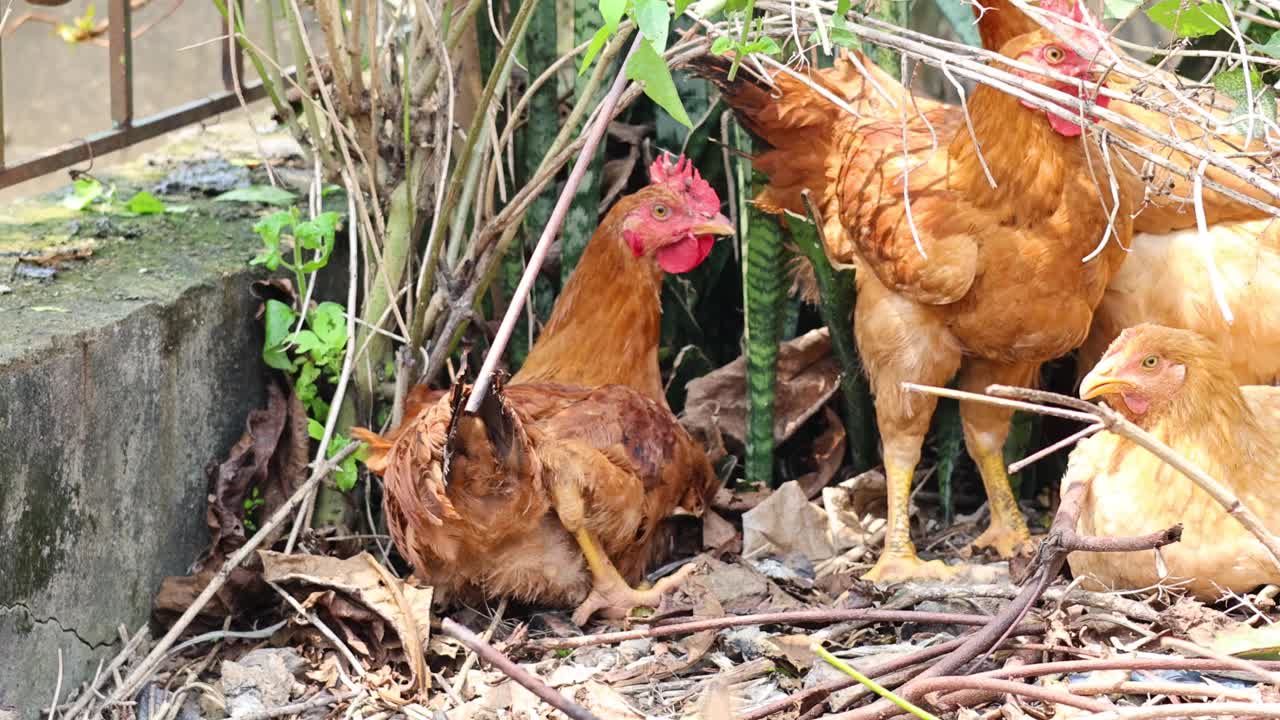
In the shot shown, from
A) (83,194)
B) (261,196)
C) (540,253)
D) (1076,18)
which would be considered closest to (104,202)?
(83,194)

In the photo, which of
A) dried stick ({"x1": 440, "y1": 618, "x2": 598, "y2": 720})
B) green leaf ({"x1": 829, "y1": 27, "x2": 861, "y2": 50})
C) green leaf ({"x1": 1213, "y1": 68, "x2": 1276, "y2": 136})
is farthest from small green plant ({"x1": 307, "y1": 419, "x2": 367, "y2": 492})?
green leaf ({"x1": 1213, "y1": 68, "x2": 1276, "y2": 136})

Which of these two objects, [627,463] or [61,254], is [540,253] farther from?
Answer: [61,254]

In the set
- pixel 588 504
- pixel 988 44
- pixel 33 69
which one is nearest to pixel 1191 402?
pixel 988 44

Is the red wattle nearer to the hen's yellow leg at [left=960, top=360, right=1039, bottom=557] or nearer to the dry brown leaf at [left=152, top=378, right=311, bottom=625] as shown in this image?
the hen's yellow leg at [left=960, top=360, right=1039, bottom=557]

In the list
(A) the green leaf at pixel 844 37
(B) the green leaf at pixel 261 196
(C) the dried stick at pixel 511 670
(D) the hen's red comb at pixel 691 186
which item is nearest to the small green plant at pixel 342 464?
(B) the green leaf at pixel 261 196

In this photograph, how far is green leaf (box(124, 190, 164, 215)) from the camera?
353 cm

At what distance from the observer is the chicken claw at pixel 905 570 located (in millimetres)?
3186

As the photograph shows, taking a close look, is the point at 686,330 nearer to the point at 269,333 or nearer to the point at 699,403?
the point at 699,403

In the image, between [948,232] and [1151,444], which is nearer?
[1151,444]

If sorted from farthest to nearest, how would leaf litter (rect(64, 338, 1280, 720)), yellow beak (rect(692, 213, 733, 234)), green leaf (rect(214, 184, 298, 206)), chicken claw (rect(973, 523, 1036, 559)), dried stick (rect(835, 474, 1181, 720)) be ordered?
green leaf (rect(214, 184, 298, 206)), chicken claw (rect(973, 523, 1036, 559)), yellow beak (rect(692, 213, 733, 234)), leaf litter (rect(64, 338, 1280, 720)), dried stick (rect(835, 474, 1181, 720))

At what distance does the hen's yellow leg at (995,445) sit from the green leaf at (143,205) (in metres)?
2.08

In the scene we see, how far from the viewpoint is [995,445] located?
341 centimetres

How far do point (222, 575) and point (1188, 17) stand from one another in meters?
2.12

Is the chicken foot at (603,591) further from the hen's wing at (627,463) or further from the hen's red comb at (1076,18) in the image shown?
the hen's red comb at (1076,18)
